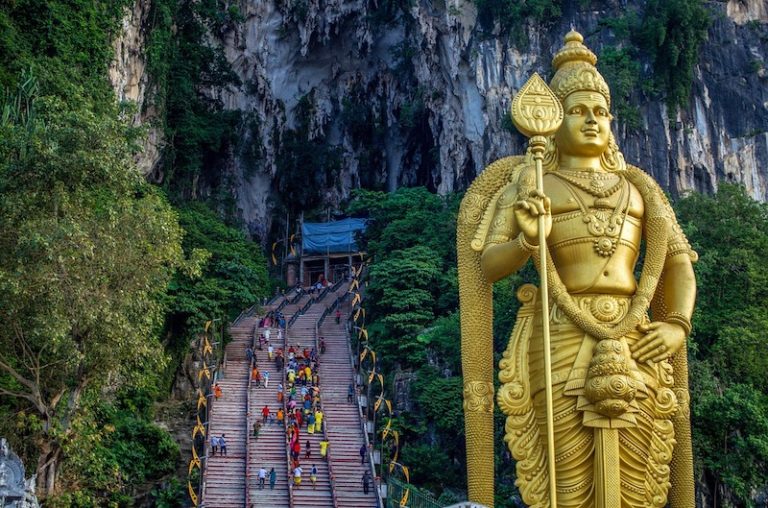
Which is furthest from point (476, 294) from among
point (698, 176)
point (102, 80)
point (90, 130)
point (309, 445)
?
point (698, 176)

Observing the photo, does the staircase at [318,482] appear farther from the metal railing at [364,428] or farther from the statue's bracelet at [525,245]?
the statue's bracelet at [525,245]

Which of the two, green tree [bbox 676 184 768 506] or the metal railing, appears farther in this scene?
the metal railing

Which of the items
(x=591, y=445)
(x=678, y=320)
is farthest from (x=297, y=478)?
(x=678, y=320)

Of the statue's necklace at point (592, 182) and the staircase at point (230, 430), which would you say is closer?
the statue's necklace at point (592, 182)

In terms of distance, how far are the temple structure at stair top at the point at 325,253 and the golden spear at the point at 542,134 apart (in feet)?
72.3

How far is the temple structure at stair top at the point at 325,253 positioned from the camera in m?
29.9

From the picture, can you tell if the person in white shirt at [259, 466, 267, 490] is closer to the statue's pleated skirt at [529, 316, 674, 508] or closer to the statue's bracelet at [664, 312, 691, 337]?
the statue's pleated skirt at [529, 316, 674, 508]

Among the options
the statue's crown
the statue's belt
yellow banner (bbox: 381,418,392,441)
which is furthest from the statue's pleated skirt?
yellow banner (bbox: 381,418,392,441)

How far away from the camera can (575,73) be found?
8.48 metres

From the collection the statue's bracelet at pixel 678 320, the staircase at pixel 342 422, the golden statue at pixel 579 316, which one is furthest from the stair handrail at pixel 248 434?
the statue's bracelet at pixel 678 320

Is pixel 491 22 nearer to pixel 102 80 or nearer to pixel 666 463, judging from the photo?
pixel 102 80

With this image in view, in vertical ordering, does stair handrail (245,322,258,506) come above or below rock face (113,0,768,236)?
below

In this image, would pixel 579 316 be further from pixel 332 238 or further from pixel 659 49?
pixel 332 238

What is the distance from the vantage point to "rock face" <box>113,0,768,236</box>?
76.9 feet
